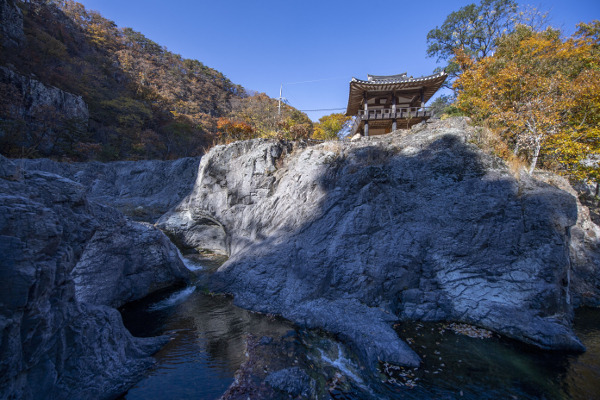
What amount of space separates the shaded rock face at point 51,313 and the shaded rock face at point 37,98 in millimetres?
25565

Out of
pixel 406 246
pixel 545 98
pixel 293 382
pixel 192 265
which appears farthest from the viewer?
pixel 192 265

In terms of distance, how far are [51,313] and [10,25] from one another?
3880 centimetres

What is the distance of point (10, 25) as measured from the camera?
26.1 m

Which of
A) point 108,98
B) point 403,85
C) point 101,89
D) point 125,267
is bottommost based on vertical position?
point 125,267

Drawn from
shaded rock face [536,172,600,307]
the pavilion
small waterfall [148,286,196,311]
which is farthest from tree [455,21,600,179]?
small waterfall [148,286,196,311]

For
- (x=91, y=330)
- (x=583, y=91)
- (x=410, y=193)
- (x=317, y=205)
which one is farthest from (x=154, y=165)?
(x=583, y=91)

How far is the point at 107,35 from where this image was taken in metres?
47.8

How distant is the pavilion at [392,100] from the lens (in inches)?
800

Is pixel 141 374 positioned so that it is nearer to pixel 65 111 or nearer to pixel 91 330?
pixel 91 330

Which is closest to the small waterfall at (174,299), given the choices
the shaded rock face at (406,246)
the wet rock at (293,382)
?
the shaded rock face at (406,246)

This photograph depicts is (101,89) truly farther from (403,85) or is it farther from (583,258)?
(583,258)

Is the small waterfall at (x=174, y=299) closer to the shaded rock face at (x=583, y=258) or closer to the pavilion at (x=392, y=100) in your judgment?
the shaded rock face at (x=583, y=258)

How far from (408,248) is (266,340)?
667 centimetres

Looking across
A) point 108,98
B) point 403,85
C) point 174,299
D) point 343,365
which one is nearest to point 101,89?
point 108,98
